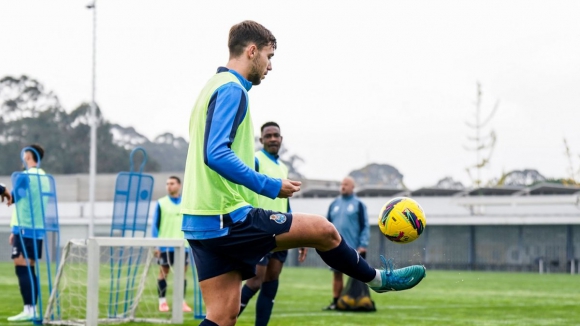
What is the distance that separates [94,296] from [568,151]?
4238cm

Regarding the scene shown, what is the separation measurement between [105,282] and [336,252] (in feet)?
25.9

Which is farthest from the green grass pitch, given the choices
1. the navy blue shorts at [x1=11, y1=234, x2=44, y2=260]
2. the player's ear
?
the player's ear

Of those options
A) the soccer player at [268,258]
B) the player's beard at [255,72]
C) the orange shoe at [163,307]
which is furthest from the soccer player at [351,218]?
the player's beard at [255,72]

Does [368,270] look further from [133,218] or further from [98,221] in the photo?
[98,221]

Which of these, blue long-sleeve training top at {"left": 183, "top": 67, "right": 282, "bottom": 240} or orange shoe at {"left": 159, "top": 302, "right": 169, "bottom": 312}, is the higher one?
blue long-sleeve training top at {"left": 183, "top": 67, "right": 282, "bottom": 240}

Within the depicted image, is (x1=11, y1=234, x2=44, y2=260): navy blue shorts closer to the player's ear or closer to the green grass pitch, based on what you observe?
the green grass pitch

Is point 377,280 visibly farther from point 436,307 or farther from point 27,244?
point 436,307

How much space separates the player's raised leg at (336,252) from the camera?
5293 millimetres

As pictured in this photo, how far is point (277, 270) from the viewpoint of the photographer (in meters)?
8.98

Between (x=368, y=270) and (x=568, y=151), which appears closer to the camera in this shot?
(x=368, y=270)

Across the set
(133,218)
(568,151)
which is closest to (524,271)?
(568,151)

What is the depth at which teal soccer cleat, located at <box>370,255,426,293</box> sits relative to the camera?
18.1ft

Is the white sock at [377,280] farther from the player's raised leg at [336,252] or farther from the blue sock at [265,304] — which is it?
the blue sock at [265,304]

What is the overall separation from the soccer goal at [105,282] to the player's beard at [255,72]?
4.67m
